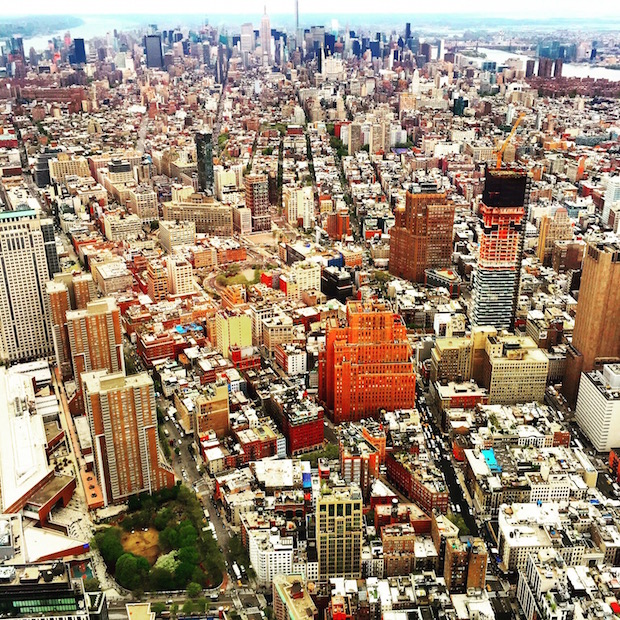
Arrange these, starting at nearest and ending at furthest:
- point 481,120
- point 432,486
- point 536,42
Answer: point 432,486 → point 481,120 → point 536,42

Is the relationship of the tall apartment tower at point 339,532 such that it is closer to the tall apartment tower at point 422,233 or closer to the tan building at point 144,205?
the tall apartment tower at point 422,233

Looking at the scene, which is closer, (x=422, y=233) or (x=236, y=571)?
(x=236, y=571)

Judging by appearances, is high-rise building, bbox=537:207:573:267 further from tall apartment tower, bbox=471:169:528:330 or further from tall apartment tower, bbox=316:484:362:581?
tall apartment tower, bbox=316:484:362:581

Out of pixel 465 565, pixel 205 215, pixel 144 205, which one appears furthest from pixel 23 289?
pixel 465 565

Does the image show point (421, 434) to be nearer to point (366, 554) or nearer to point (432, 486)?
point (432, 486)

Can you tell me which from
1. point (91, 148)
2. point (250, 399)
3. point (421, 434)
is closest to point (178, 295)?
point (250, 399)

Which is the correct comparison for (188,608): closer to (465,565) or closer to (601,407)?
(465,565)
